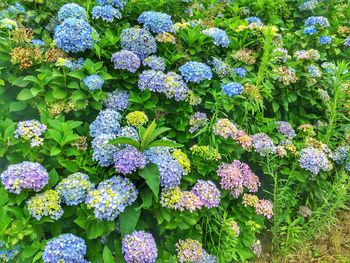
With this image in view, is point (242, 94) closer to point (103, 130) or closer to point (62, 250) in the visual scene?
point (103, 130)

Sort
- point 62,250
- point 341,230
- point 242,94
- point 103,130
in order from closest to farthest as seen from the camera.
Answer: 1. point 62,250
2. point 103,130
3. point 242,94
4. point 341,230

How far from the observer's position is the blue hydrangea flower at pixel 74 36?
2.67 metres

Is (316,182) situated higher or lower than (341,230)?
higher

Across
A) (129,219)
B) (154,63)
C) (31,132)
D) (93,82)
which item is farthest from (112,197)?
(154,63)

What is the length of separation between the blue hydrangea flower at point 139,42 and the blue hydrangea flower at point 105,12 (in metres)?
0.20

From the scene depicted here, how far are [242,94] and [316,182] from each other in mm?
993

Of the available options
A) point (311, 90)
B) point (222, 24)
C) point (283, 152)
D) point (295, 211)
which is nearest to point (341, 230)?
point (295, 211)

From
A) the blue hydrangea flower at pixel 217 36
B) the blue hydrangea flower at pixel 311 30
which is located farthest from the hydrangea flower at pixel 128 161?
the blue hydrangea flower at pixel 311 30

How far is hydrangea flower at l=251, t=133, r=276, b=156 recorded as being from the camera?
287 centimetres

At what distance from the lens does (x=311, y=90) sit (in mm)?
3443

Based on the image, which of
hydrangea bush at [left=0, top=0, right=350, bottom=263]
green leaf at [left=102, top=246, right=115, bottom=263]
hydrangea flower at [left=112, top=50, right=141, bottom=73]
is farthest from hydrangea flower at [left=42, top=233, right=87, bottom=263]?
hydrangea flower at [left=112, top=50, right=141, bottom=73]

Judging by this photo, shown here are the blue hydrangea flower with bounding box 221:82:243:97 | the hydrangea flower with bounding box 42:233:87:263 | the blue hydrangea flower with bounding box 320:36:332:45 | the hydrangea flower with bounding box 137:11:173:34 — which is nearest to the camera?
the hydrangea flower with bounding box 42:233:87:263

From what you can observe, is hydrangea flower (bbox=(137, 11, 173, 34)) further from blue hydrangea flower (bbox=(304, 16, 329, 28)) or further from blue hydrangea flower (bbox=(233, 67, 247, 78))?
blue hydrangea flower (bbox=(304, 16, 329, 28))

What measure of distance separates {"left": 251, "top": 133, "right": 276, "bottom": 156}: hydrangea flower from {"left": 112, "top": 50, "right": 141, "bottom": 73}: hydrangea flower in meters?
1.09
